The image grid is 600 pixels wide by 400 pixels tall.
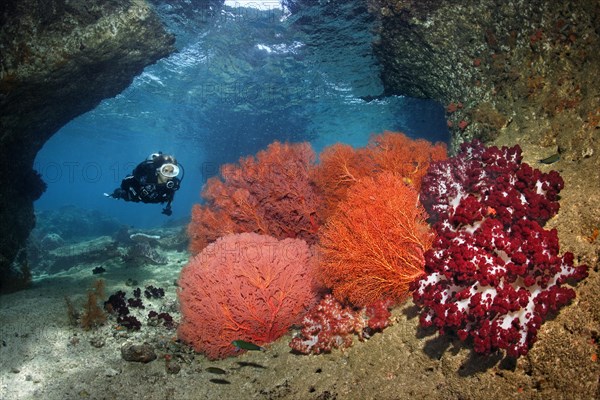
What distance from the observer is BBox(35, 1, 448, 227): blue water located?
13195mm

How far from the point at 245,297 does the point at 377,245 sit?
7.89 feet

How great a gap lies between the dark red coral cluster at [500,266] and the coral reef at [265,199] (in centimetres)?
330

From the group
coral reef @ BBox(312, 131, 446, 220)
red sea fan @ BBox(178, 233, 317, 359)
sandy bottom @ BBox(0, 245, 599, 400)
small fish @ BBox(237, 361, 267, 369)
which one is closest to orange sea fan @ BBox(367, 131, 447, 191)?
coral reef @ BBox(312, 131, 446, 220)

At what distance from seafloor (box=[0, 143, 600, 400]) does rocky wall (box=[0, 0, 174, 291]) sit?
3.99m

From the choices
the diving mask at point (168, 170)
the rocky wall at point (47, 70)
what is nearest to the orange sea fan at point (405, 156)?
the diving mask at point (168, 170)

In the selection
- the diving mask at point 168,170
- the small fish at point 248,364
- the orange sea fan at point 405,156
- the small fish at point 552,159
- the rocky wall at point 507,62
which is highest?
the rocky wall at point 507,62

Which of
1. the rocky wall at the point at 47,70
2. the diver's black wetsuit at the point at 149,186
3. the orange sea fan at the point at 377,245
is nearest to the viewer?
the orange sea fan at the point at 377,245

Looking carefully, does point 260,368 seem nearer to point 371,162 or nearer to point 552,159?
point 371,162

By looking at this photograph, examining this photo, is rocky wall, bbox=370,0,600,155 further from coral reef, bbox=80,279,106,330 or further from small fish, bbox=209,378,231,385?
coral reef, bbox=80,279,106,330

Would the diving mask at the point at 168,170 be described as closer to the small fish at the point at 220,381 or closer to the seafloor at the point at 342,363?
the seafloor at the point at 342,363

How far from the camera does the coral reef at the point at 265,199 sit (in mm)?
7121

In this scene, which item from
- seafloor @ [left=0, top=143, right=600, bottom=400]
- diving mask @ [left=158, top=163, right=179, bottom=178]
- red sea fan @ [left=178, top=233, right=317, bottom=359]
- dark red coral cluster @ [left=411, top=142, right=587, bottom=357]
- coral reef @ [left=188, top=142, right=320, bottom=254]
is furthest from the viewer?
diving mask @ [left=158, top=163, right=179, bottom=178]

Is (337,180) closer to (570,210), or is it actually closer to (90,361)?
(570,210)

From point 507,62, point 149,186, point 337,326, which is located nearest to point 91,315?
point 149,186
